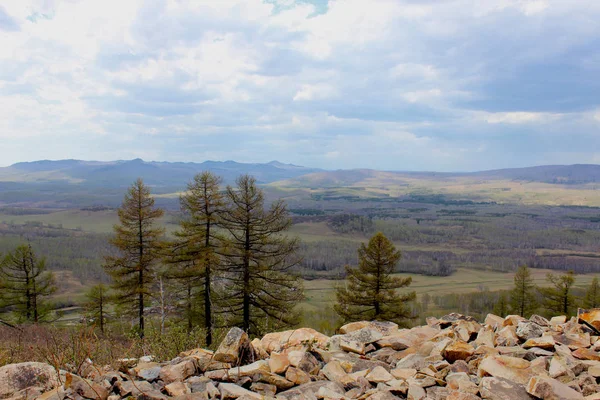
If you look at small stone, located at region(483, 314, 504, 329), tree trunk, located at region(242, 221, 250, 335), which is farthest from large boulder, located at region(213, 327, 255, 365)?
tree trunk, located at region(242, 221, 250, 335)

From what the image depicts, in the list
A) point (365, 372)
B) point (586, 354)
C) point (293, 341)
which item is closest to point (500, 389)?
point (365, 372)

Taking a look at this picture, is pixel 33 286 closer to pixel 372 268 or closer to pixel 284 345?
pixel 372 268

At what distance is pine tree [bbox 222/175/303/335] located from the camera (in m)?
19.0

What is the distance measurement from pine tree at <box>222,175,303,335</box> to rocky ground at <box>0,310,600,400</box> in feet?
33.1

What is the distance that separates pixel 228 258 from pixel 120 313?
10446 millimetres

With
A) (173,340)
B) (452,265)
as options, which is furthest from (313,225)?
(173,340)

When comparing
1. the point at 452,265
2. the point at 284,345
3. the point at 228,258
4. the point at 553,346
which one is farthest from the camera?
the point at 452,265

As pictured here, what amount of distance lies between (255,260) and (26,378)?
1283 cm

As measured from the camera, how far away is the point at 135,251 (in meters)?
23.7

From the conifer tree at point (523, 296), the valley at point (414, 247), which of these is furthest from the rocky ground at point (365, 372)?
the valley at point (414, 247)

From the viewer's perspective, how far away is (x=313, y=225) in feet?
550

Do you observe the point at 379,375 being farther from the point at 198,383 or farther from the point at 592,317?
the point at 592,317

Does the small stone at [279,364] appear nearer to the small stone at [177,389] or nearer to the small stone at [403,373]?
the small stone at [177,389]

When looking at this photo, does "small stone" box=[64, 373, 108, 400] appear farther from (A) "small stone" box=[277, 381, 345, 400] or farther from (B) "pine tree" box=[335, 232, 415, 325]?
(B) "pine tree" box=[335, 232, 415, 325]
